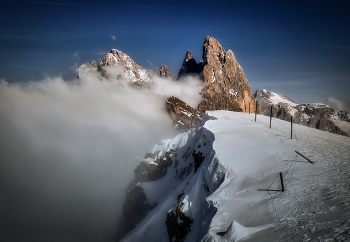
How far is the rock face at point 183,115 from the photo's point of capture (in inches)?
4799

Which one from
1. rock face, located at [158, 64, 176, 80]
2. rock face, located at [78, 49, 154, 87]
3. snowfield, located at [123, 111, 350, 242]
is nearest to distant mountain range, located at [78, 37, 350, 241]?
snowfield, located at [123, 111, 350, 242]

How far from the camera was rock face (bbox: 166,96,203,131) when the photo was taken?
400ft

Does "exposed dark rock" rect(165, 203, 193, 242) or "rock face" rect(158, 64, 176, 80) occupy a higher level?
"rock face" rect(158, 64, 176, 80)

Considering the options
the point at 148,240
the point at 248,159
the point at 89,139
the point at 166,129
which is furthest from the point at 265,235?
the point at 89,139

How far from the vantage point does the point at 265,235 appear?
22.5 feet

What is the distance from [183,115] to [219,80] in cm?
4578

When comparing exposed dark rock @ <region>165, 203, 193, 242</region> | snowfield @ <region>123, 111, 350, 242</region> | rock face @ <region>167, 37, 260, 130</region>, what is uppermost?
rock face @ <region>167, 37, 260, 130</region>

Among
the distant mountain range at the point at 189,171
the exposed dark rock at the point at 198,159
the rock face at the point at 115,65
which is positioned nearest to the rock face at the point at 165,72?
the distant mountain range at the point at 189,171

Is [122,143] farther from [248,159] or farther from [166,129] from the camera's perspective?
[248,159]

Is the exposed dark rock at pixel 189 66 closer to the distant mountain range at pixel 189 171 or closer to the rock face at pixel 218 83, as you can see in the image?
the distant mountain range at pixel 189 171

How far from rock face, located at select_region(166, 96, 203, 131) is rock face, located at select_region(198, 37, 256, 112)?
1065 cm

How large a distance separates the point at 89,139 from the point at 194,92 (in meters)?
144

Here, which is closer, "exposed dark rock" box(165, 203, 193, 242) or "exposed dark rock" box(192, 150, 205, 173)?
"exposed dark rock" box(165, 203, 193, 242)

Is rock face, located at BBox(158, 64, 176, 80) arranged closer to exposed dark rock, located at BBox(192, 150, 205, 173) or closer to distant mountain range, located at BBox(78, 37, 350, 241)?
distant mountain range, located at BBox(78, 37, 350, 241)
